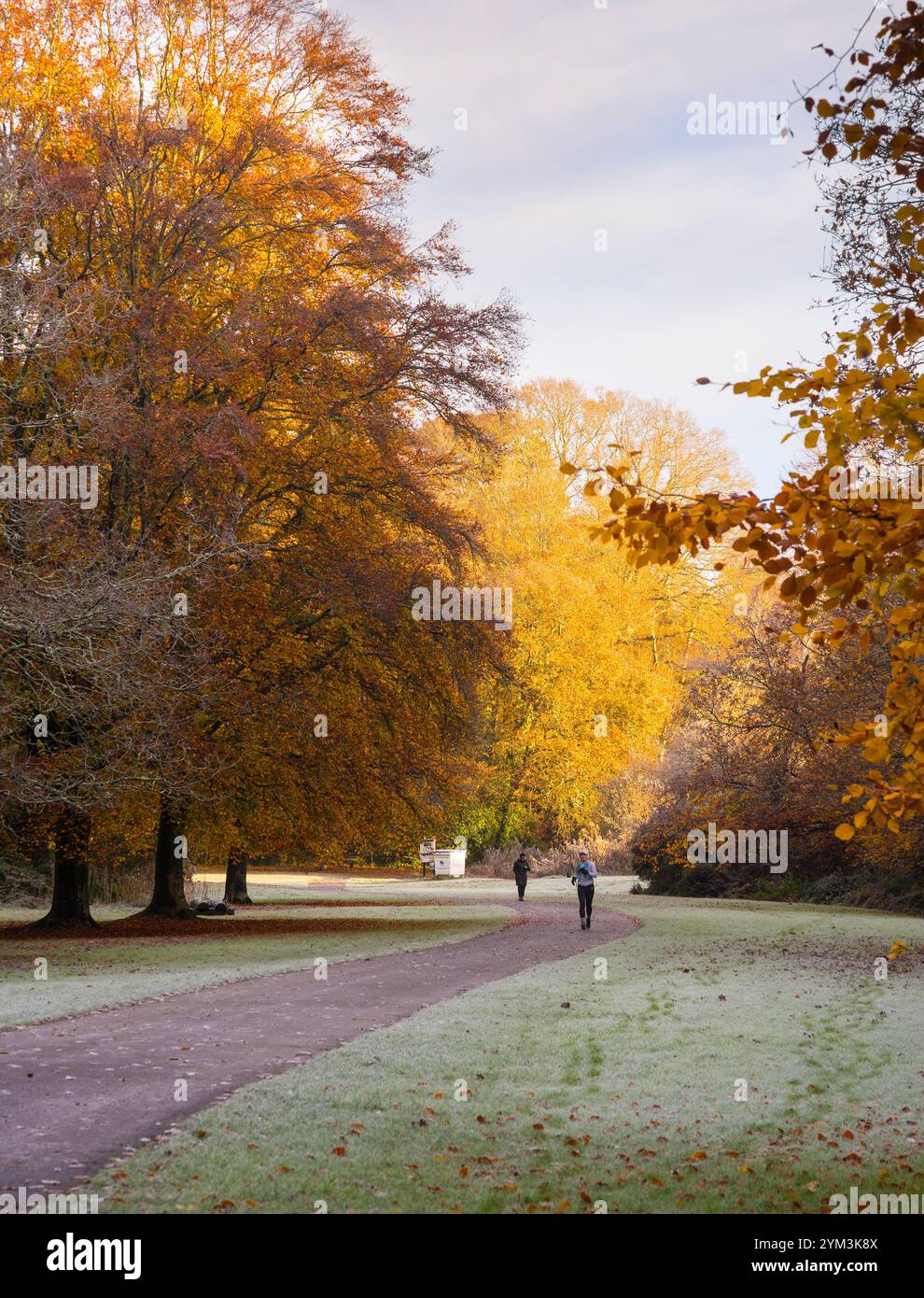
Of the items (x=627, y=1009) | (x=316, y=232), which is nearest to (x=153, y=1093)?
(x=627, y=1009)

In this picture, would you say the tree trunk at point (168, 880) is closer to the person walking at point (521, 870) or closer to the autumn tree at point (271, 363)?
the autumn tree at point (271, 363)

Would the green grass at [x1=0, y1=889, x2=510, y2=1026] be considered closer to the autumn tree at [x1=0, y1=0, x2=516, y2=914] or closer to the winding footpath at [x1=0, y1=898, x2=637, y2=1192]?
the winding footpath at [x1=0, y1=898, x2=637, y2=1192]

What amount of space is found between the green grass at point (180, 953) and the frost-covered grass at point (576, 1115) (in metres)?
3.71

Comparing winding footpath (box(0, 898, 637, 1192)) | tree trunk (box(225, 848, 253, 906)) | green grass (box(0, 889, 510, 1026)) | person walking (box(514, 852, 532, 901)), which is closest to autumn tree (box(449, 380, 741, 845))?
person walking (box(514, 852, 532, 901))

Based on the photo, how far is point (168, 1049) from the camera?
1016 cm

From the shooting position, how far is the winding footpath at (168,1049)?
710 cm

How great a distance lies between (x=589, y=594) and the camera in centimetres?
4388

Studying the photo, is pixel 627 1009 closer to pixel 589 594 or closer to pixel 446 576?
pixel 446 576

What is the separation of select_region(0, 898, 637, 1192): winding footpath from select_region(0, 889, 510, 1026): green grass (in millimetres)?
566

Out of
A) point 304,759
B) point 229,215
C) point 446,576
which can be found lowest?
point 304,759

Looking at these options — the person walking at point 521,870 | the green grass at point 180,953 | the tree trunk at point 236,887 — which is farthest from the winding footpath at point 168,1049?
the tree trunk at point 236,887

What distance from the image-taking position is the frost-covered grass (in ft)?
20.7

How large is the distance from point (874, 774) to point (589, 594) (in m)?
39.1

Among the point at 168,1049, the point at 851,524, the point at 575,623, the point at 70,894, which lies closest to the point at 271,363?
the point at 70,894
